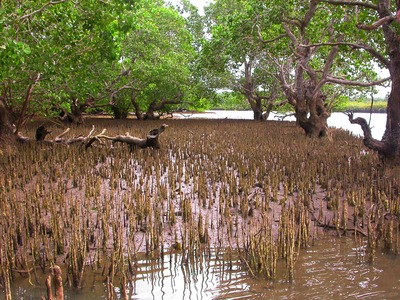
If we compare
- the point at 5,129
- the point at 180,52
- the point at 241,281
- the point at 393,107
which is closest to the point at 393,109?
the point at 393,107

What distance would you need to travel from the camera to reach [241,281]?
3.27 meters

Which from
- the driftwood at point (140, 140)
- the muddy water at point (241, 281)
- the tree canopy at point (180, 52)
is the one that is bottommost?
the muddy water at point (241, 281)

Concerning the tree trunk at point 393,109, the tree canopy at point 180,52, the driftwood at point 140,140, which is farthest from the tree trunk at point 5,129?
the tree trunk at point 393,109

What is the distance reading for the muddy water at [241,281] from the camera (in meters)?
3.04

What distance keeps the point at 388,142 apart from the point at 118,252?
545cm

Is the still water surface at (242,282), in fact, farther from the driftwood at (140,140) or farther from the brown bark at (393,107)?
the driftwood at (140,140)

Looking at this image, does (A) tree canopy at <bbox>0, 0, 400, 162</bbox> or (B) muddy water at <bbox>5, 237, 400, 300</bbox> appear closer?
(B) muddy water at <bbox>5, 237, 400, 300</bbox>

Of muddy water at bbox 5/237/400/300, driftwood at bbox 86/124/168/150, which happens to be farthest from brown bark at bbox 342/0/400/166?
driftwood at bbox 86/124/168/150

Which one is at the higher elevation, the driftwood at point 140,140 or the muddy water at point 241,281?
the driftwood at point 140,140

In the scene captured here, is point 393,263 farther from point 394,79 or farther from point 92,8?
point 92,8

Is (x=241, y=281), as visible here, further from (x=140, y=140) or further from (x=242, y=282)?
(x=140, y=140)

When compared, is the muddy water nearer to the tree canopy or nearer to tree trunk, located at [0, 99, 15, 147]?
the tree canopy

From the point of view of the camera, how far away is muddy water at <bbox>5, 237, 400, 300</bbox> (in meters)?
3.04

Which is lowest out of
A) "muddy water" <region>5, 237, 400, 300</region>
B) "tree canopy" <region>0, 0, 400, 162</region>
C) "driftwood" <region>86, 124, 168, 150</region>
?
"muddy water" <region>5, 237, 400, 300</region>
